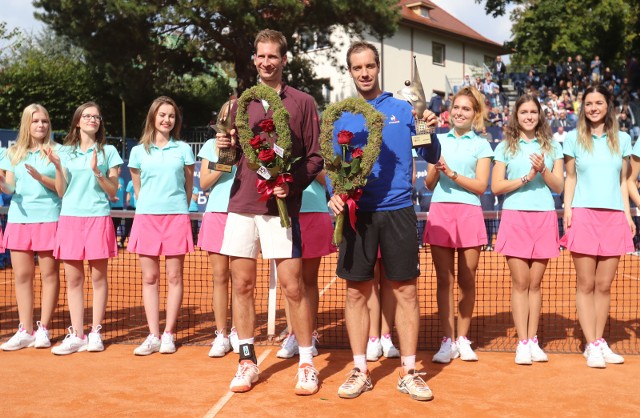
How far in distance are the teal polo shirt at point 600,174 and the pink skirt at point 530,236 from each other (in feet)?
0.96

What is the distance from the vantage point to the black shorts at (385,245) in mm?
4551

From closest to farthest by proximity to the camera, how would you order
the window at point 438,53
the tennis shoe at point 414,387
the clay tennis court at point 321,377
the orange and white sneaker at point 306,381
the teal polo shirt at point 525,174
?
the clay tennis court at point 321,377
the tennis shoe at point 414,387
the orange and white sneaker at point 306,381
the teal polo shirt at point 525,174
the window at point 438,53

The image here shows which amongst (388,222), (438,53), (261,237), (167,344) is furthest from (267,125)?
(438,53)

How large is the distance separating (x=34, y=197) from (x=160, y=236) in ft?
4.14

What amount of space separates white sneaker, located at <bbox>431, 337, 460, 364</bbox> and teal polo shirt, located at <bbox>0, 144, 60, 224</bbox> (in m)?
3.53

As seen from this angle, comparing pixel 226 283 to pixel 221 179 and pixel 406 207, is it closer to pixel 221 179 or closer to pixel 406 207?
pixel 221 179

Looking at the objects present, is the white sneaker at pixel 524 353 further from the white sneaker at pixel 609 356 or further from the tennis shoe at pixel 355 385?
the tennis shoe at pixel 355 385

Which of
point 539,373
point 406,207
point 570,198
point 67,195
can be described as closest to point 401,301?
point 406,207

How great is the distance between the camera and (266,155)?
4301 mm

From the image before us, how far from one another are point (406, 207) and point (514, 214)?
1.34 metres

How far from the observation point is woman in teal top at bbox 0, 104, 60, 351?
19.6 feet

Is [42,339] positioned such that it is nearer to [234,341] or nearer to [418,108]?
[234,341]

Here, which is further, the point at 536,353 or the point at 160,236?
the point at 160,236

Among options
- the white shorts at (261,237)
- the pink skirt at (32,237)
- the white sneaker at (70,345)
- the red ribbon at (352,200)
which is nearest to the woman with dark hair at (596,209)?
the red ribbon at (352,200)
